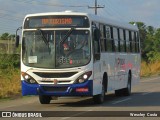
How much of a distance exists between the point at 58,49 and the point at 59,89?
1343 mm

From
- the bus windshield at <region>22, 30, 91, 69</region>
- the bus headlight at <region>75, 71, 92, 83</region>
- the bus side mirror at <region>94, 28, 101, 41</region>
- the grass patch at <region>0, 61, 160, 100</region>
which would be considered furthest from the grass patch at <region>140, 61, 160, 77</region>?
the bus headlight at <region>75, 71, 92, 83</region>

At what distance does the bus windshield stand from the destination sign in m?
0.21

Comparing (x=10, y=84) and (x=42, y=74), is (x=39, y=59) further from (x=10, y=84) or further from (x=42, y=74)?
(x=10, y=84)

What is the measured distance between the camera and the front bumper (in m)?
18.5

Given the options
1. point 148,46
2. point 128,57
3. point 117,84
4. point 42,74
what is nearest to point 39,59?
point 42,74

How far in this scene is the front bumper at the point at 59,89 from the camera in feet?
60.8

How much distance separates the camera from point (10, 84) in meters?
27.8

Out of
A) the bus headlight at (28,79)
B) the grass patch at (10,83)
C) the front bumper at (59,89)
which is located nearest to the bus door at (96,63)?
the front bumper at (59,89)

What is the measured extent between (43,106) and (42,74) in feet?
4.32

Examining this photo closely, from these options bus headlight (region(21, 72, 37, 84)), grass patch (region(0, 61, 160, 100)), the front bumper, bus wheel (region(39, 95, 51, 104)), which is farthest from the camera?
grass patch (region(0, 61, 160, 100))

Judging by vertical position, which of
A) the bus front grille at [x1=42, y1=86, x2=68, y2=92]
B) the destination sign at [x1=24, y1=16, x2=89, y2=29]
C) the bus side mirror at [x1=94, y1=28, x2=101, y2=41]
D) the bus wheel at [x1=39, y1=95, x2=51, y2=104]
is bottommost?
the bus wheel at [x1=39, y1=95, x2=51, y2=104]

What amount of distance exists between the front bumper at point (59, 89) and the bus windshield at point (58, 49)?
65cm

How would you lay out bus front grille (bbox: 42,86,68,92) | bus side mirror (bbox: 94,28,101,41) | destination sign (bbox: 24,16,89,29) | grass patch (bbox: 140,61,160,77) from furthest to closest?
1. grass patch (bbox: 140,61,160,77)
2. bus side mirror (bbox: 94,28,101,41)
3. destination sign (bbox: 24,16,89,29)
4. bus front grille (bbox: 42,86,68,92)

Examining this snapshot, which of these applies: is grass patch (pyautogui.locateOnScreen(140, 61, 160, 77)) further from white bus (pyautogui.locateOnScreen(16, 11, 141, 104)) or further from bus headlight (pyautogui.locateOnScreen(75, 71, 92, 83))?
bus headlight (pyautogui.locateOnScreen(75, 71, 92, 83))
